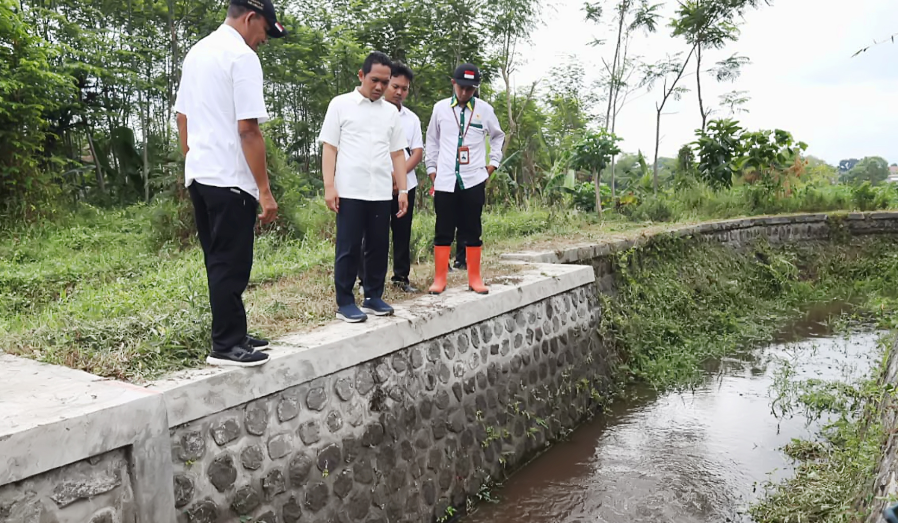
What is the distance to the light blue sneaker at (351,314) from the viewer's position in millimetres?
3516

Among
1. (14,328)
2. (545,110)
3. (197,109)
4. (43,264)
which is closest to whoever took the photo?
(197,109)

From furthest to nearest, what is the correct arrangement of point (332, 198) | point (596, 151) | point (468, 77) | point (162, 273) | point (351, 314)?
1. point (596, 151)
2. point (162, 273)
3. point (468, 77)
4. point (332, 198)
5. point (351, 314)

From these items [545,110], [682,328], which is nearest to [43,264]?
[682,328]

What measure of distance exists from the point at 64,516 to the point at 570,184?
33.3 ft

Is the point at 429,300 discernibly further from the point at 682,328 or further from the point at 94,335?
the point at 682,328

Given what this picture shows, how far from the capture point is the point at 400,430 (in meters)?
3.54

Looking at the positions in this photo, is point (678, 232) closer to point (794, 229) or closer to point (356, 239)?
point (794, 229)

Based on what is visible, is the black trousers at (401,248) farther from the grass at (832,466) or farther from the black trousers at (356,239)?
the grass at (832,466)

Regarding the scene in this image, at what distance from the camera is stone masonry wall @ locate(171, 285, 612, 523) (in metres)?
2.64

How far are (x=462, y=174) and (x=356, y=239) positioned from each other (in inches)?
49.0

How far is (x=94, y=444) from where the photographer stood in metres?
2.12

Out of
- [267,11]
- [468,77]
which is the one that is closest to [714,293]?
[468,77]

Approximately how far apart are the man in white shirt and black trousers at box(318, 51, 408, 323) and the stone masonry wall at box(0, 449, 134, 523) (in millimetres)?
1516

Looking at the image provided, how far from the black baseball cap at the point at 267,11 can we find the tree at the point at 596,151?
27.4 feet
